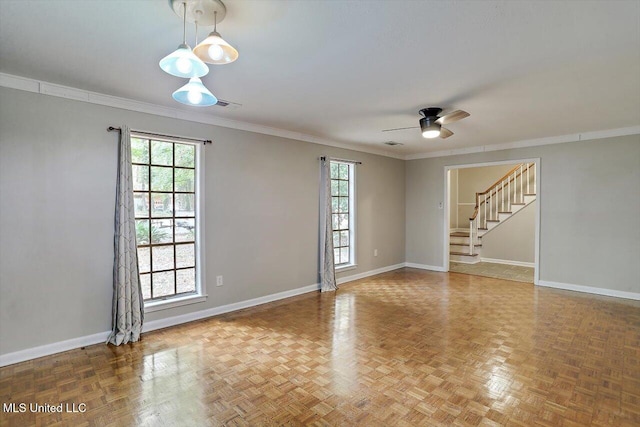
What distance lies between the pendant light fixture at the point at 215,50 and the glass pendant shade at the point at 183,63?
0.15ft

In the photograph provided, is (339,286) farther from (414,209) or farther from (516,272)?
(516,272)

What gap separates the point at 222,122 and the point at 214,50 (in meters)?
2.58

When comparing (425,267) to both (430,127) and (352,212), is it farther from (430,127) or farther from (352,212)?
(430,127)

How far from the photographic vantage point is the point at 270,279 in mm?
4852

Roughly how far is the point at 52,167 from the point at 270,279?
2894mm

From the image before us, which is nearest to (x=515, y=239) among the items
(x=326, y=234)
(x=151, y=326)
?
(x=326, y=234)

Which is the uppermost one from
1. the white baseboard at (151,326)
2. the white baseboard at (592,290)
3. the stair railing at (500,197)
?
the stair railing at (500,197)

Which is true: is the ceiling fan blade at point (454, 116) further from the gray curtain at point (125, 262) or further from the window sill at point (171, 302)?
the window sill at point (171, 302)

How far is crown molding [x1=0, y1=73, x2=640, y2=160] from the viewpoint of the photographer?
9.91 feet

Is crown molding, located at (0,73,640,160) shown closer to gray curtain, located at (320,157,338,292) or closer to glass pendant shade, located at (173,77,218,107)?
gray curtain, located at (320,157,338,292)

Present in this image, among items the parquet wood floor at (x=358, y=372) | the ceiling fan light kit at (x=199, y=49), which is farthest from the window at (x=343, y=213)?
the ceiling fan light kit at (x=199, y=49)

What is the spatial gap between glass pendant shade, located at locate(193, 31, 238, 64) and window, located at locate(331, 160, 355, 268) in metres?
4.21

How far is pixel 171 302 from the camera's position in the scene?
386cm

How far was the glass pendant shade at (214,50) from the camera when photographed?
69.1 inches
